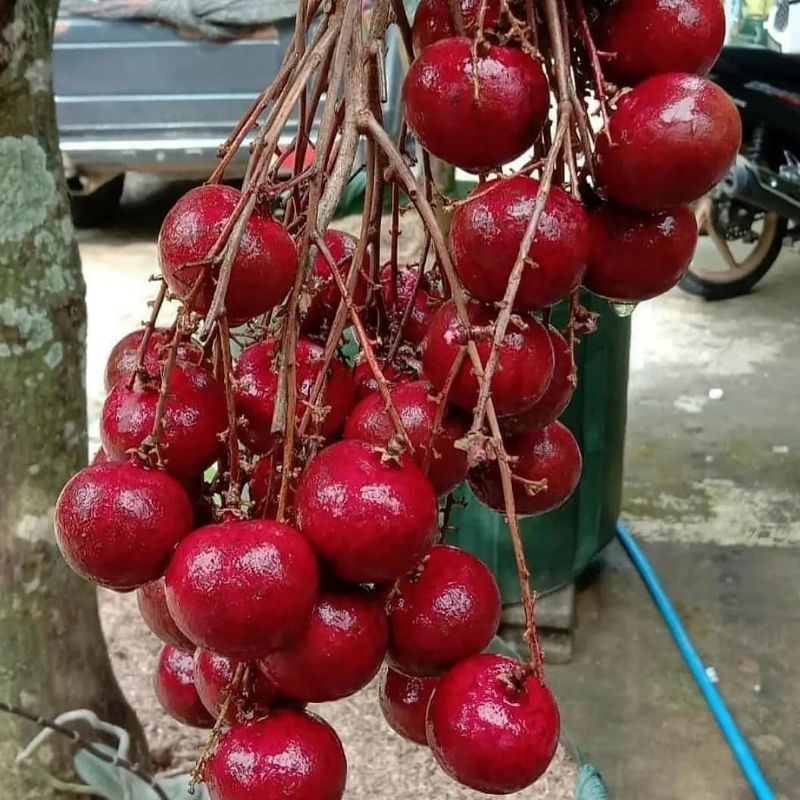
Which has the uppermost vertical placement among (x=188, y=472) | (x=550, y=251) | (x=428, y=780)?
(x=550, y=251)

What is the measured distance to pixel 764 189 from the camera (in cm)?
351

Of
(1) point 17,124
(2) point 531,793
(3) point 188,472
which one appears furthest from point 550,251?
(2) point 531,793

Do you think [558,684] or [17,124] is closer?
[17,124]

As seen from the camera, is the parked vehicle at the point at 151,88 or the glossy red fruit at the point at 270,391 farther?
the parked vehicle at the point at 151,88

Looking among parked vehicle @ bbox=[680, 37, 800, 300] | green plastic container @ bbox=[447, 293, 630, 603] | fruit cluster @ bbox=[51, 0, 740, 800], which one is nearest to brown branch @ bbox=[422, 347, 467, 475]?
fruit cluster @ bbox=[51, 0, 740, 800]

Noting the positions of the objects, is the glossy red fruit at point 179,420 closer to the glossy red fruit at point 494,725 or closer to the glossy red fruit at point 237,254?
the glossy red fruit at point 237,254

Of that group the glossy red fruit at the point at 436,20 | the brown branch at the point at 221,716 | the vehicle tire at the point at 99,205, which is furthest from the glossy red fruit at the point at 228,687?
the vehicle tire at the point at 99,205

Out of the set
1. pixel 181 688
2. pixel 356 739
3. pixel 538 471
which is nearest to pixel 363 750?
pixel 356 739

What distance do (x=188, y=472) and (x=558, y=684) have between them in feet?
6.01

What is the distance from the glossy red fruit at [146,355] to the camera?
52 centimetres

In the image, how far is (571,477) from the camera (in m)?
0.58

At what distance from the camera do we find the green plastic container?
2.10 m

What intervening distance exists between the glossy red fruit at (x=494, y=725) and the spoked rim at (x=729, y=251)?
400 cm

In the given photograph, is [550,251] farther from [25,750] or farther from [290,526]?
[25,750]
